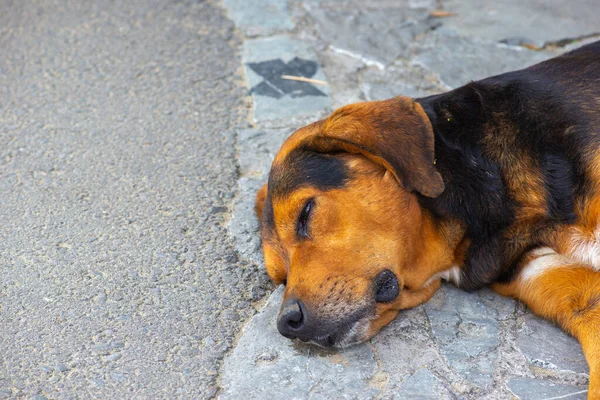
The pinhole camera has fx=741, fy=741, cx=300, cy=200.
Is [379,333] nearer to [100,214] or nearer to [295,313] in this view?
[295,313]

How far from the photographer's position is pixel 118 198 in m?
4.71

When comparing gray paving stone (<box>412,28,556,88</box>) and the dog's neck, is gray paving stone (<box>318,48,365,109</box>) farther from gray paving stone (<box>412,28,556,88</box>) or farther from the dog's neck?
the dog's neck

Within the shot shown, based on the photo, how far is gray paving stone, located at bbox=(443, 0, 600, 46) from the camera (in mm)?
6371

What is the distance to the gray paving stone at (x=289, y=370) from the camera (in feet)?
10.9

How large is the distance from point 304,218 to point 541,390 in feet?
4.47

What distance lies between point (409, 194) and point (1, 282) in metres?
2.22

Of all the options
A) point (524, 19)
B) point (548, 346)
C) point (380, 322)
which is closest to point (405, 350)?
point (380, 322)

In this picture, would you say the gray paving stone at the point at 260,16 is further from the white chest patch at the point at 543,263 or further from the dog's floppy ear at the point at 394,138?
the white chest patch at the point at 543,263

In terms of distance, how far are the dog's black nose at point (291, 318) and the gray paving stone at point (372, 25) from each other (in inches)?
121

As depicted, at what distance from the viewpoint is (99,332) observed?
3.68m

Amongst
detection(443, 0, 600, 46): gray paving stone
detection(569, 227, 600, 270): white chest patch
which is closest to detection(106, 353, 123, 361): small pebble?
detection(569, 227, 600, 270): white chest patch

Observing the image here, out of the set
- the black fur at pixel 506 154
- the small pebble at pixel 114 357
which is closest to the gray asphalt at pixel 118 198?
the small pebble at pixel 114 357

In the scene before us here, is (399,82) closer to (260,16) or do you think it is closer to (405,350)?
(260,16)

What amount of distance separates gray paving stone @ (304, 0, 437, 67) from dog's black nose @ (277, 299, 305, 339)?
307 centimetres
